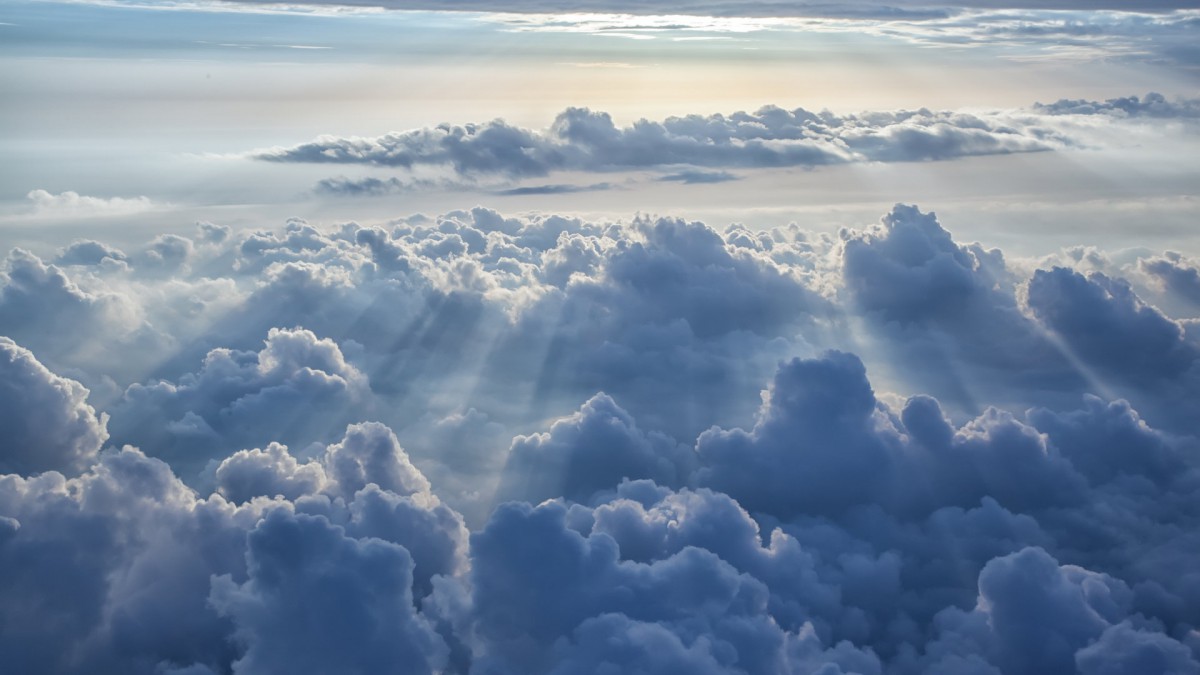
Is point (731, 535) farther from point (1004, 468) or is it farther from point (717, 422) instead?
point (717, 422)

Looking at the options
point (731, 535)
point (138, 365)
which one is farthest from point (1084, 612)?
point (138, 365)

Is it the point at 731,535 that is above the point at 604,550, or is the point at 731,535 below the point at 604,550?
below

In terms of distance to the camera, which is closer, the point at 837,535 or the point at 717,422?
the point at 837,535

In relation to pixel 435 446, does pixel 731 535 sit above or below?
above

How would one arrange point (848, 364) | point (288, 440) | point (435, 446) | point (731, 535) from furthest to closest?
point (435, 446) → point (288, 440) → point (848, 364) → point (731, 535)

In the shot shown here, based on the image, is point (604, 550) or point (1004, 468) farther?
point (1004, 468)

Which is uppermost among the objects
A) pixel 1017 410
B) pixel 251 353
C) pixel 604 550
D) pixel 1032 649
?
pixel 604 550

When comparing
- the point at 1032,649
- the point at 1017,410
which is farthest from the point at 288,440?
the point at 1017,410

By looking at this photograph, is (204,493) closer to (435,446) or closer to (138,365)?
(435,446)

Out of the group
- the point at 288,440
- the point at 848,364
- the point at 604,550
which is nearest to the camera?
the point at 604,550
